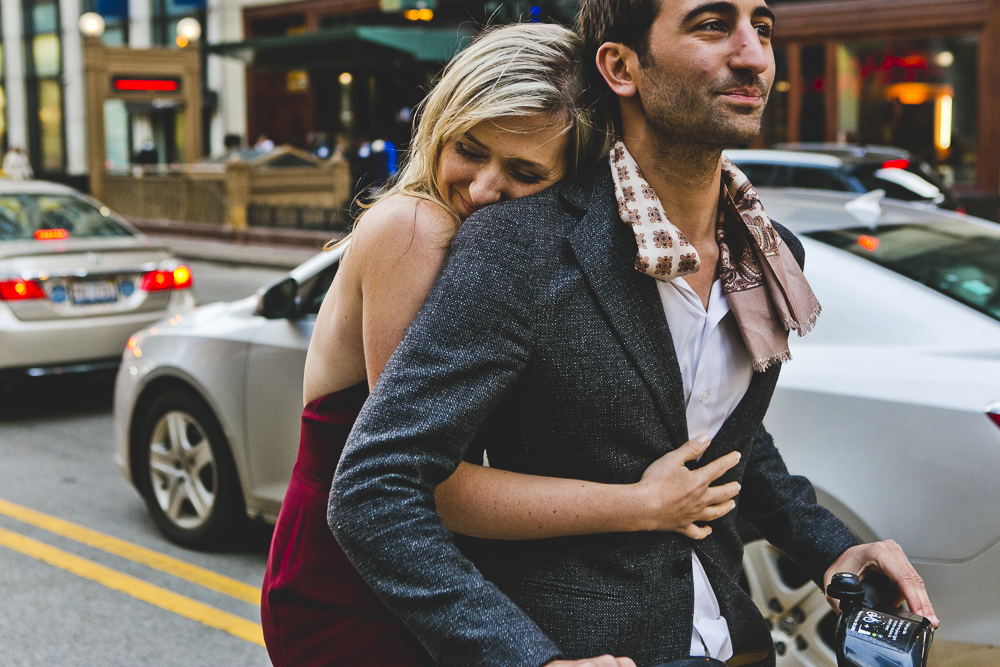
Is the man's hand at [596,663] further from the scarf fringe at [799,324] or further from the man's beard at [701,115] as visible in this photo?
the man's beard at [701,115]

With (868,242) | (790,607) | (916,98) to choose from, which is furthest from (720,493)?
(916,98)

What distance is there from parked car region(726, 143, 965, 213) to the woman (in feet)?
26.9

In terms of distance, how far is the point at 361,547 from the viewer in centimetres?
141

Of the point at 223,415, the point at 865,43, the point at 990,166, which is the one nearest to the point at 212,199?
the point at 865,43

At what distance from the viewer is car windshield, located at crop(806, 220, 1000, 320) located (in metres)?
3.51

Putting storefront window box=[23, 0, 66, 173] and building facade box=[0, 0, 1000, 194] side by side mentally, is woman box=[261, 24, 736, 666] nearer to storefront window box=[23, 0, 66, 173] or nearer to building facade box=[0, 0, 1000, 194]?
building facade box=[0, 0, 1000, 194]

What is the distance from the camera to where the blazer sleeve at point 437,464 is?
4.55 feet

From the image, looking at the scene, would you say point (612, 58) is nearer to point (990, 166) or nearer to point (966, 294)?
point (966, 294)

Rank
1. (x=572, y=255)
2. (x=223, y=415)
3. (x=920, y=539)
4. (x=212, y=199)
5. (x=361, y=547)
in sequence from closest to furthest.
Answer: (x=361, y=547), (x=572, y=255), (x=920, y=539), (x=223, y=415), (x=212, y=199)

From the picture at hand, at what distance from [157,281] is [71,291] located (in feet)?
2.12

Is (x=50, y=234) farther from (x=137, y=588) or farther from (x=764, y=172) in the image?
(x=764, y=172)

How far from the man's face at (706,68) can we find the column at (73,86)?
3966 cm

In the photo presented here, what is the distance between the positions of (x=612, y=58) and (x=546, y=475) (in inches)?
26.3

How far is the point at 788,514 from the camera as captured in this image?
82.1 inches
